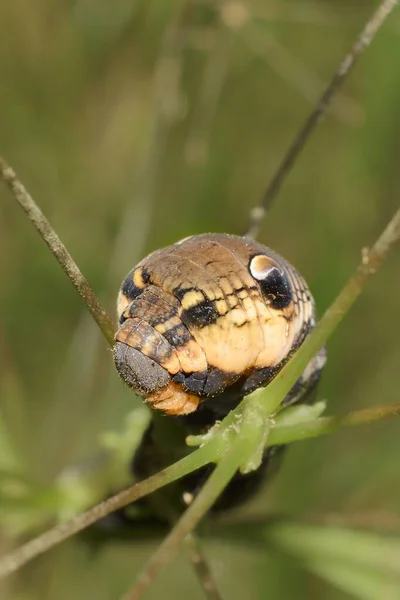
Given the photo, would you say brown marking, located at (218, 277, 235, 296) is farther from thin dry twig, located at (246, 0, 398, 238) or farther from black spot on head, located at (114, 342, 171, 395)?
thin dry twig, located at (246, 0, 398, 238)

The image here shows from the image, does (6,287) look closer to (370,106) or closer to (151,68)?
(151,68)

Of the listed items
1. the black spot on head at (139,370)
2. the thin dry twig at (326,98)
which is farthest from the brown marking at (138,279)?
the thin dry twig at (326,98)

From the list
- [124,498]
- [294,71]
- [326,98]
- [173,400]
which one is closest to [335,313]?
[173,400]

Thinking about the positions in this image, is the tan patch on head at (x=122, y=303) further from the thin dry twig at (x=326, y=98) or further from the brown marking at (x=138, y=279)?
the thin dry twig at (x=326, y=98)

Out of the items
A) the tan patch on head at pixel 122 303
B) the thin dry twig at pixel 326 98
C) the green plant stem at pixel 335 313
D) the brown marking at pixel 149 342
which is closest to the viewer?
the green plant stem at pixel 335 313

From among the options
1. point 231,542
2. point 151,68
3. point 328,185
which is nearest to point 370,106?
point 328,185

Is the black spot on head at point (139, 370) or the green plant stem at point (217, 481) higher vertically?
the black spot on head at point (139, 370)
